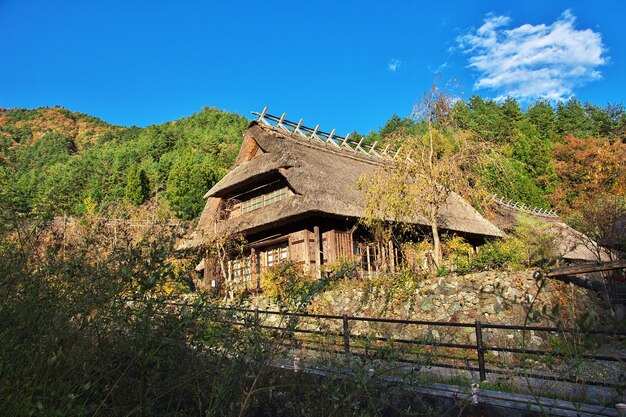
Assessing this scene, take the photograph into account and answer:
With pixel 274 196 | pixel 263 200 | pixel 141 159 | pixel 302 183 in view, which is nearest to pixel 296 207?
pixel 302 183

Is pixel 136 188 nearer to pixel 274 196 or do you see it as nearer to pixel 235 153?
pixel 235 153

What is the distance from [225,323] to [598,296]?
11.4m

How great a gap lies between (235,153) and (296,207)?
2762cm

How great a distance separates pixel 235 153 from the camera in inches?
1615

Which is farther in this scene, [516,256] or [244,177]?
[244,177]

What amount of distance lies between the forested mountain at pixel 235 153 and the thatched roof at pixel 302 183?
524cm

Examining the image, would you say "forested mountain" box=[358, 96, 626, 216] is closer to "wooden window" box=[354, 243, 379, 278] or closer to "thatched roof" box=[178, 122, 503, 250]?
"thatched roof" box=[178, 122, 503, 250]

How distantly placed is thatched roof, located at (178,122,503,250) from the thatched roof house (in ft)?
0.10

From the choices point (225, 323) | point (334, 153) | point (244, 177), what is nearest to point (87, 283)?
point (225, 323)

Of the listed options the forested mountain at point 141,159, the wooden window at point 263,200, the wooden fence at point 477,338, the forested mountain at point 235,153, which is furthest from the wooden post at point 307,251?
the forested mountain at point 235,153

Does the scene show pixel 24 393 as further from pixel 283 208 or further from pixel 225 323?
pixel 283 208

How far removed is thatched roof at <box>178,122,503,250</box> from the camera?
14.9 meters

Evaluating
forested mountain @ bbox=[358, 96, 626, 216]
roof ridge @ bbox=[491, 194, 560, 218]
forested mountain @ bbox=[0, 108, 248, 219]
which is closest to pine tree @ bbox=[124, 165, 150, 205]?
forested mountain @ bbox=[0, 108, 248, 219]

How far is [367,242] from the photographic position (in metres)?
16.6
